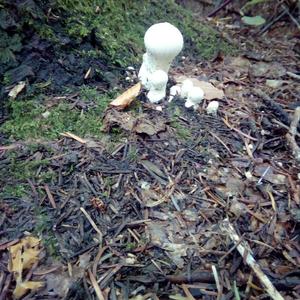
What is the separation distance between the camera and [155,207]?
181 centimetres

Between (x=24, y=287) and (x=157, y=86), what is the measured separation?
1.36m

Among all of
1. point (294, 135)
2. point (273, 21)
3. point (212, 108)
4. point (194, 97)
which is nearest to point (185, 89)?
point (194, 97)

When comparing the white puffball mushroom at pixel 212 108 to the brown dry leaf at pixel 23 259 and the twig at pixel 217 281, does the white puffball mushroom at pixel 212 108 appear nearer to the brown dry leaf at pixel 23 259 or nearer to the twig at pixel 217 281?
the twig at pixel 217 281

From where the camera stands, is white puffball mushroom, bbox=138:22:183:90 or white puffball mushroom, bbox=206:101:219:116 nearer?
white puffball mushroom, bbox=138:22:183:90

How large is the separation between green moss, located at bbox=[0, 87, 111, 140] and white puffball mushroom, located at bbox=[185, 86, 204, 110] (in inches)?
19.9

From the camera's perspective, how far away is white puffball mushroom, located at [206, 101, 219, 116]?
243 centimetres

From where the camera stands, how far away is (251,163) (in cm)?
214

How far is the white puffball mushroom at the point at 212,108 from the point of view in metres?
2.43

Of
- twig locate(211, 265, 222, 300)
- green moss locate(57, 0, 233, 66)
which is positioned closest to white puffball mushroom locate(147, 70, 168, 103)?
green moss locate(57, 0, 233, 66)

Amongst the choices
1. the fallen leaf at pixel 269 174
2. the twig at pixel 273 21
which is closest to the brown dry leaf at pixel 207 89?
the fallen leaf at pixel 269 174

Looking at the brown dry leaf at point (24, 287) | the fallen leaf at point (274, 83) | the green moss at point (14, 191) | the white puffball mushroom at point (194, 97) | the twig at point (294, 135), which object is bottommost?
the fallen leaf at point (274, 83)

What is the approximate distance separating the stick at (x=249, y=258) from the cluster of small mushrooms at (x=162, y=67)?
89 centimetres

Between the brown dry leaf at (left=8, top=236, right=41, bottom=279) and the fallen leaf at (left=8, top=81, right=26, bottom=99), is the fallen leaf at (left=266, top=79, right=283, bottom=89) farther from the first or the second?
the brown dry leaf at (left=8, top=236, right=41, bottom=279)

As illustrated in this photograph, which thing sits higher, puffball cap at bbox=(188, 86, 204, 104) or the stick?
puffball cap at bbox=(188, 86, 204, 104)
